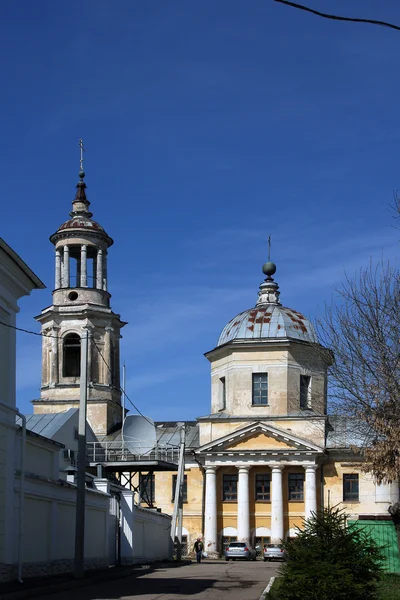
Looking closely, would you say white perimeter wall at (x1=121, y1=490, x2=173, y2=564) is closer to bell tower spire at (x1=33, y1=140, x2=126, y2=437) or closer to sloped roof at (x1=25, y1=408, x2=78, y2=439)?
sloped roof at (x1=25, y1=408, x2=78, y2=439)

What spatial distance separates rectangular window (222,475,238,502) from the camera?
174 ft

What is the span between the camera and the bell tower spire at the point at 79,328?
5562 centimetres

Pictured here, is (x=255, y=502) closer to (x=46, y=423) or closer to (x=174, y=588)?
(x=46, y=423)

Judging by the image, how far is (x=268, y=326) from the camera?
55.2 metres

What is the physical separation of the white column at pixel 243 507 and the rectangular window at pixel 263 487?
3.54 feet

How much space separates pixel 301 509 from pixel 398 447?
85.0 feet

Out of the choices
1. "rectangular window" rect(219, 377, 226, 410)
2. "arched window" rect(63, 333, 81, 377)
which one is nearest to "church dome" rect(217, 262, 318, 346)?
"rectangular window" rect(219, 377, 226, 410)

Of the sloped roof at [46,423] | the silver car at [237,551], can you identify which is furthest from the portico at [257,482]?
the sloped roof at [46,423]

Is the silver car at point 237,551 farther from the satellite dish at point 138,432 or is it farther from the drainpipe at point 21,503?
the drainpipe at point 21,503

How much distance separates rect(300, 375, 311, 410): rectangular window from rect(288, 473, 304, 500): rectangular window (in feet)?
12.7

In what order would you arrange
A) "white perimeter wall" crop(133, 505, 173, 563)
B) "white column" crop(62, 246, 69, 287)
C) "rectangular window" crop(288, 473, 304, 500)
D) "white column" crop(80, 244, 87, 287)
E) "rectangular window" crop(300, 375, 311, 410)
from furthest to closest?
"white column" crop(62, 246, 69, 287) → "white column" crop(80, 244, 87, 287) → "rectangular window" crop(300, 375, 311, 410) → "rectangular window" crop(288, 473, 304, 500) → "white perimeter wall" crop(133, 505, 173, 563)

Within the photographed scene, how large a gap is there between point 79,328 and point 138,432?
339 inches

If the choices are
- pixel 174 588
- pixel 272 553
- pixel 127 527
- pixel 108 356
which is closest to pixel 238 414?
pixel 108 356

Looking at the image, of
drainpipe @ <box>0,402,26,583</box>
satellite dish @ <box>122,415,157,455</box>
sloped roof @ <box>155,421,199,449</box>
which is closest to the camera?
drainpipe @ <box>0,402,26,583</box>
